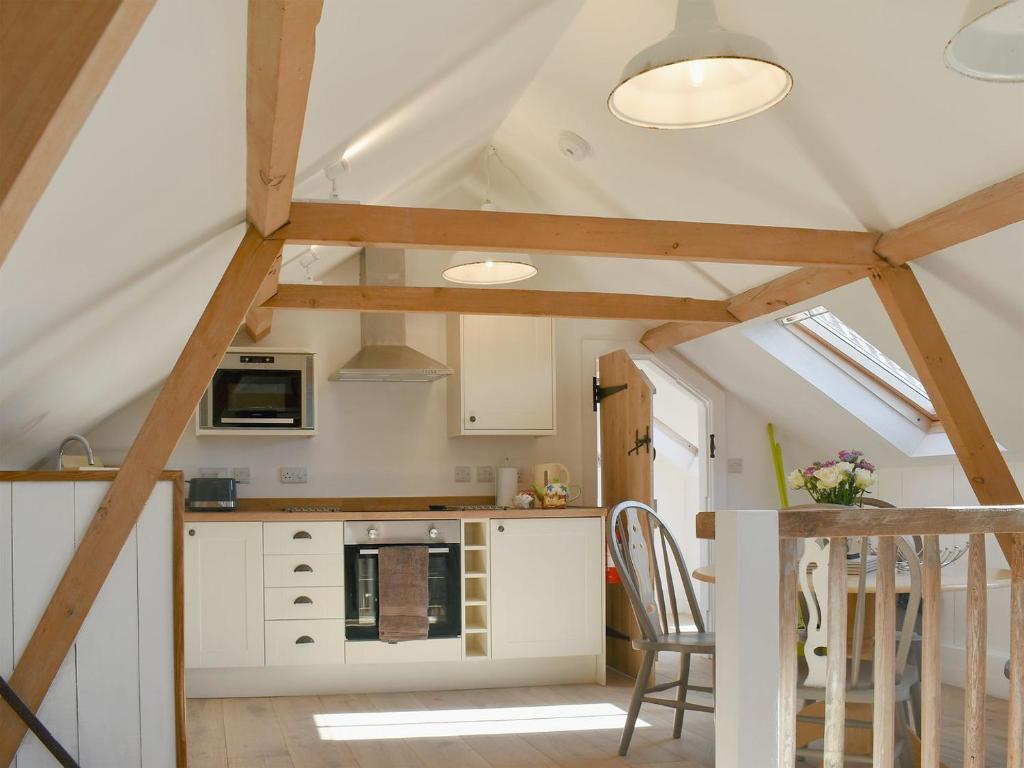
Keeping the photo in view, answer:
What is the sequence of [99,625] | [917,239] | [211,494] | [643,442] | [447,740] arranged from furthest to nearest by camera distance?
1. [643,442]
2. [211,494]
3. [447,740]
4. [917,239]
5. [99,625]

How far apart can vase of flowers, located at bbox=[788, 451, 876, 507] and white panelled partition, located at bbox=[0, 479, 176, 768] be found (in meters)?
2.36

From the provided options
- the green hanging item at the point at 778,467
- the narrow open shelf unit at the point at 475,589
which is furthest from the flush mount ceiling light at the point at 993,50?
the green hanging item at the point at 778,467

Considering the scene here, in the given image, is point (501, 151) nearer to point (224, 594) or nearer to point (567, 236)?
point (567, 236)

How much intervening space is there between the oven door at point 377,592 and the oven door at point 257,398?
95 cm

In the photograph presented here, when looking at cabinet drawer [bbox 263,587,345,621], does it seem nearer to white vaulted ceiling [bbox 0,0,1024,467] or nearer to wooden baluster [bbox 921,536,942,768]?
white vaulted ceiling [bbox 0,0,1024,467]

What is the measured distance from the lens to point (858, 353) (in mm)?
6094

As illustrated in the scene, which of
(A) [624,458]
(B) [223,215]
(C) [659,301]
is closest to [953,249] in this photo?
(C) [659,301]

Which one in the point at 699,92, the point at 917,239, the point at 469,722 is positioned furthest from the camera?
the point at 469,722

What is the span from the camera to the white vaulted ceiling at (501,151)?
2262 mm

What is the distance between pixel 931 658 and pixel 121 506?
7.53 ft

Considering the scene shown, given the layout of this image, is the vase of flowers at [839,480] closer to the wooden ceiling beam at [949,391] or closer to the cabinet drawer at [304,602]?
the wooden ceiling beam at [949,391]

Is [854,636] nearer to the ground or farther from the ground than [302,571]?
farther from the ground

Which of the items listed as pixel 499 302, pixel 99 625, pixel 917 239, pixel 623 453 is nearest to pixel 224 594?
pixel 499 302

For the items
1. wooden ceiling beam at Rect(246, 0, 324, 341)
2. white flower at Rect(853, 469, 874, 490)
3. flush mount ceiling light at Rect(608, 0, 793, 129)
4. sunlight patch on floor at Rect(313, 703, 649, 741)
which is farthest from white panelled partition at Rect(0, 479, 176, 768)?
white flower at Rect(853, 469, 874, 490)
